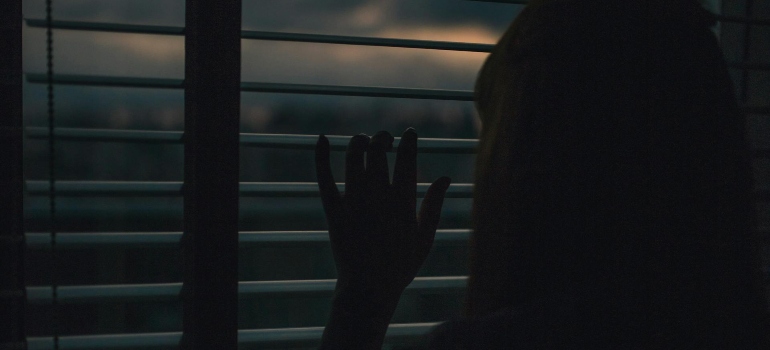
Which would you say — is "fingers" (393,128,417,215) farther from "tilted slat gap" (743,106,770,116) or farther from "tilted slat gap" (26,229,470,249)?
"tilted slat gap" (743,106,770,116)

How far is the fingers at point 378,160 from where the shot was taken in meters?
1.12

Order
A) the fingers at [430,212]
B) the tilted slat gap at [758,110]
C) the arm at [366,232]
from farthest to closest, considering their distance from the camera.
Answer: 1. the tilted slat gap at [758,110]
2. the fingers at [430,212]
3. the arm at [366,232]

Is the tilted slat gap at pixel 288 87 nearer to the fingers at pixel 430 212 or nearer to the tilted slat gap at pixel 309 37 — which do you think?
the tilted slat gap at pixel 309 37

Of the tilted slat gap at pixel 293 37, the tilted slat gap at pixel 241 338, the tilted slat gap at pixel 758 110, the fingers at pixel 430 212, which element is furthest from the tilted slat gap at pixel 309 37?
the tilted slat gap at pixel 241 338

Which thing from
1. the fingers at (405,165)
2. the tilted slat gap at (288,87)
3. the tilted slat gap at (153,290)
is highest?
the tilted slat gap at (288,87)

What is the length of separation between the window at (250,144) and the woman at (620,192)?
1.84ft

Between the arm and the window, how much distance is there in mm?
277

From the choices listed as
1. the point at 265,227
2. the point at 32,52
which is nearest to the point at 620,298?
the point at 265,227

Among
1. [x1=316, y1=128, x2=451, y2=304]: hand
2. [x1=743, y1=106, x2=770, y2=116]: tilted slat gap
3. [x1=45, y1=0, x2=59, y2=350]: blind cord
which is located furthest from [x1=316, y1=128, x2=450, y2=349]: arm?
[x1=743, y1=106, x2=770, y2=116]: tilted slat gap

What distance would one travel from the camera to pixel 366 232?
1.14 m

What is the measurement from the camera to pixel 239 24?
4.13 ft

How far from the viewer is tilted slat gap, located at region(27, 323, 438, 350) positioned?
1.29m

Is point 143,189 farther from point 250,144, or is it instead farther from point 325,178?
point 325,178

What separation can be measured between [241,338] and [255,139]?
45 cm
